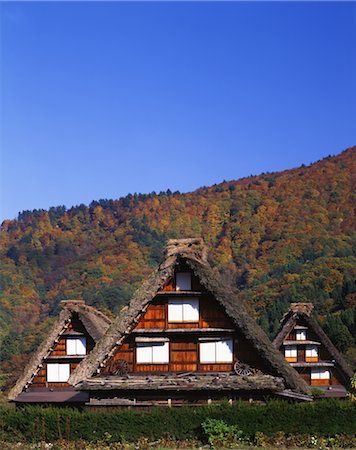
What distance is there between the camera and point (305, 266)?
11781cm

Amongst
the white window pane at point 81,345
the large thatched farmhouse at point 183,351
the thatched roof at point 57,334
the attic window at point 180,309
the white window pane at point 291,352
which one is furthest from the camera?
the white window pane at point 291,352

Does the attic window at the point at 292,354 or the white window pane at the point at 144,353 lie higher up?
the white window pane at the point at 144,353

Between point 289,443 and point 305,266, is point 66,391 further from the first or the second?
point 305,266

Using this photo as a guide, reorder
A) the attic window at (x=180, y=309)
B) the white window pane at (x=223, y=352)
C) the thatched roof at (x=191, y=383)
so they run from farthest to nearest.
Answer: the attic window at (x=180, y=309) < the white window pane at (x=223, y=352) < the thatched roof at (x=191, y=383)

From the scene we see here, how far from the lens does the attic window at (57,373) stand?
123ft

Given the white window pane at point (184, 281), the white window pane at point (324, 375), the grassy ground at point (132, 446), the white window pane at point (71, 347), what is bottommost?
the grassy ground at point (132, 446)

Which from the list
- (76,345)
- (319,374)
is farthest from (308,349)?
(76,345)

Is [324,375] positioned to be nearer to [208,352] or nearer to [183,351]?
[208,352]

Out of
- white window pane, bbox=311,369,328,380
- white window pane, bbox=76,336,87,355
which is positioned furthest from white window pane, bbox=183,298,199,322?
white window pane, bbox=311,369,328,380

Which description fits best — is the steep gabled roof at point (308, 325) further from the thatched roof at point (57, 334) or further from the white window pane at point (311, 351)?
the thatched roof at point (57, 334)

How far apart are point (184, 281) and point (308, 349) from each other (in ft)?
70.4

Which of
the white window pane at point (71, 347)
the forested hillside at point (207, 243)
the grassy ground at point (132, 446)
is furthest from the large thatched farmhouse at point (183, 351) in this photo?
the forested hillside at point (207, 243)

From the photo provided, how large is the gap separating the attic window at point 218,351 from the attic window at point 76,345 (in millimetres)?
12340

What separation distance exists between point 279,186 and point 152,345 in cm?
15768
